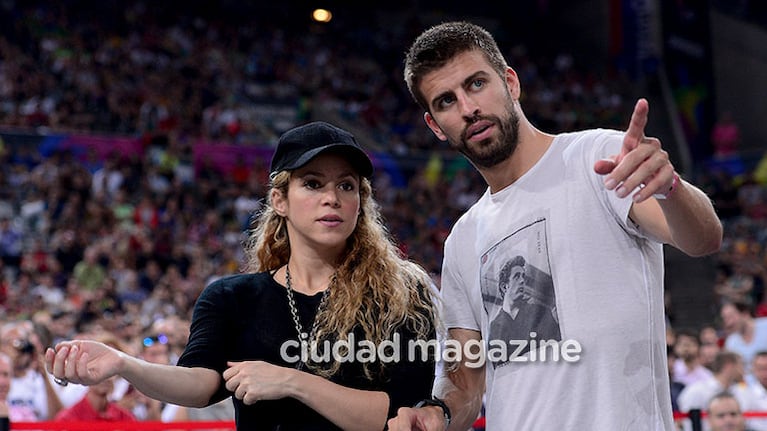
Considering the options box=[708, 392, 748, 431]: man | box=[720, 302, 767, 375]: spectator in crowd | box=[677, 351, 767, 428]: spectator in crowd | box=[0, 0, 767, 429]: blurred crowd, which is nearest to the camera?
box=[708, 392, 748, 431]: man

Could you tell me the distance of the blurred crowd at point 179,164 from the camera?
9516 mm

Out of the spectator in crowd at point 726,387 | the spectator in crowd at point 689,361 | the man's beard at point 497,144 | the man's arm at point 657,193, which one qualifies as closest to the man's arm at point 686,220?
the man's arm at point 657,193

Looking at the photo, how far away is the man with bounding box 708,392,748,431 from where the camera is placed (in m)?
5.40

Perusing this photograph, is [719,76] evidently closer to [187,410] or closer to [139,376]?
[187,410]

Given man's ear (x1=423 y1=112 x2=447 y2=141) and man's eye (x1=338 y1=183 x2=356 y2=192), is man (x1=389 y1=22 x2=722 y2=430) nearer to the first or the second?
man's ear (x1=423 y1=112 x2=447 y2=141)

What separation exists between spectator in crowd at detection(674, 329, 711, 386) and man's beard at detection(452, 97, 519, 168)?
5.60m

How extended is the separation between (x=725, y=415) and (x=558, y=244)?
3.78 m

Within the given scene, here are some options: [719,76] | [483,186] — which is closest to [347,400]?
[483,186]

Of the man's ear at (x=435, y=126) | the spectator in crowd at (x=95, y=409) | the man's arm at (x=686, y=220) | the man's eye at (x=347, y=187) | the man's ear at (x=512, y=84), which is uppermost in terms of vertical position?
the man's ear at (x=512, y=84)

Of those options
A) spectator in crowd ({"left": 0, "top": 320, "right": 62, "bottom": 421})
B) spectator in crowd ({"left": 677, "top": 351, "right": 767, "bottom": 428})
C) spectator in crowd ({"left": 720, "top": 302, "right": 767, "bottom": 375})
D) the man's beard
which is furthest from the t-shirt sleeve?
spectator in crowd ({"left": 720, "top": 302, "right": 767, "bottom": 375})

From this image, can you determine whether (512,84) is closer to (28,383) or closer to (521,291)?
(521,291)

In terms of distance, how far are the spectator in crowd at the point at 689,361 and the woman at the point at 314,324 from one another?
5605 mm

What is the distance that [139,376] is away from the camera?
6.98 feet

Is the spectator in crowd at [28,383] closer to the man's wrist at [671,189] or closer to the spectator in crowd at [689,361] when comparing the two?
the spectator in crowd at [689,361]
